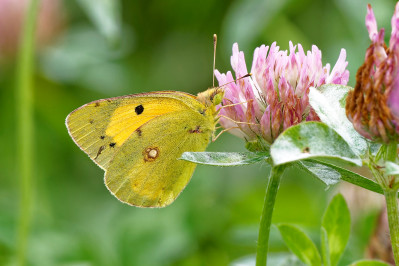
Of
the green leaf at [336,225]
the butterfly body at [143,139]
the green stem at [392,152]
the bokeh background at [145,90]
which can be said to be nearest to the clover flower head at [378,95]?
the green stem at [392,152]

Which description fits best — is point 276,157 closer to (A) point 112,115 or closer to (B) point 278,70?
(B) point 278,70

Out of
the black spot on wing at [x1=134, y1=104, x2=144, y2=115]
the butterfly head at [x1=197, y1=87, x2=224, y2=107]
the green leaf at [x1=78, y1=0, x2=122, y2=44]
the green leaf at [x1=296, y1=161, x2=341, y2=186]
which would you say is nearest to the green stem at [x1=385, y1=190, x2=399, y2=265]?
the green leaf at [x1=296, y1=161, x2=341, y2=186]

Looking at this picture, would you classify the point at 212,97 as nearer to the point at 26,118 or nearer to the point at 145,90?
the point at 26,118

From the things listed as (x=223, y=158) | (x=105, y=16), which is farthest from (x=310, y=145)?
(x=105, y=16)

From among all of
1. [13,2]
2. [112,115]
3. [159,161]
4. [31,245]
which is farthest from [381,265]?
[13,2]

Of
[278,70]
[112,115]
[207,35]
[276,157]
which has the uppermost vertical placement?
[207,35]
